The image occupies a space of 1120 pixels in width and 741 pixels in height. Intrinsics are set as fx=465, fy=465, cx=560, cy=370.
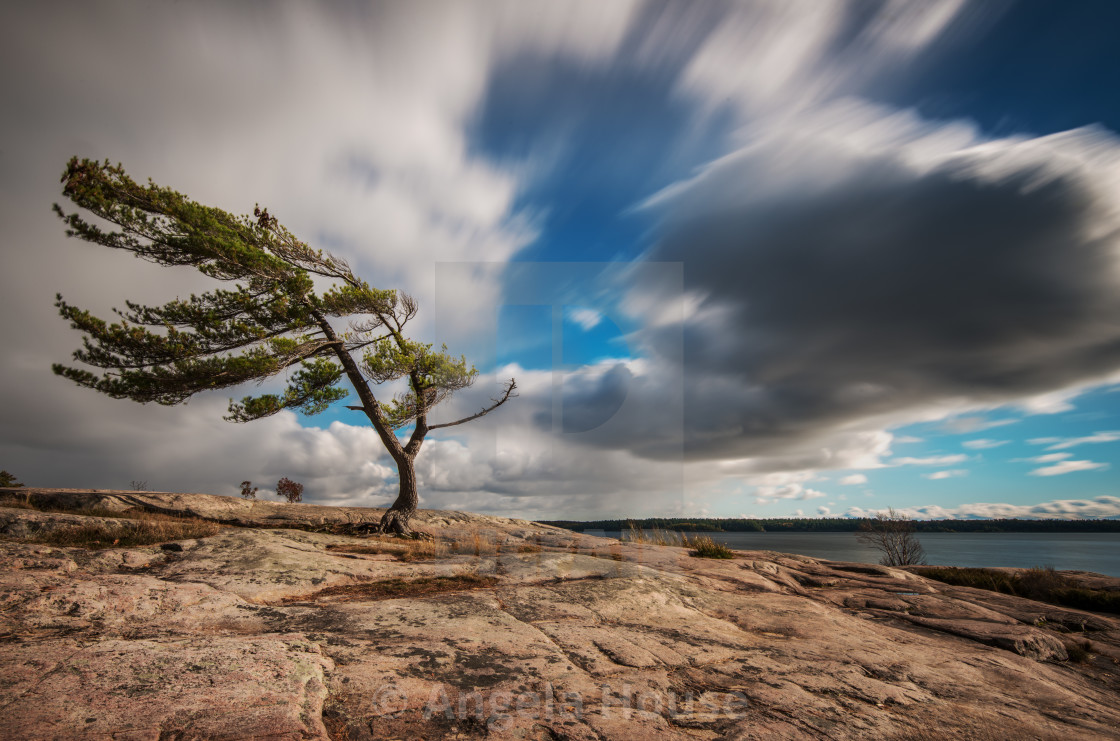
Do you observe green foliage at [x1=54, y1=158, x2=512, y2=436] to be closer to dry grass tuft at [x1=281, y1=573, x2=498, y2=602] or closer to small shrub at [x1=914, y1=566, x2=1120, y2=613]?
dry grass tuft at [x1=281, y1=573, x2=498, y2=602]

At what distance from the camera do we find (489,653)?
462 cm

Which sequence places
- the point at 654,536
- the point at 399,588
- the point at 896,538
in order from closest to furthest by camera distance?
1. the point at 399,588
2. the point at 654,536
3. the point at 896,538

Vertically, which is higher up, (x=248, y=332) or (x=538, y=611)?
(x=248, y=332)

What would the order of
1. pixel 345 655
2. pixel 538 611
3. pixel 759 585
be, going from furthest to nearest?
pixel 759 585, pixel 538 611, pixel 345 655

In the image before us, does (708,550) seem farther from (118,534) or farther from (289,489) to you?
(289,489)

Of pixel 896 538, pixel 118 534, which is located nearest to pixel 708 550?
pixel 118 534

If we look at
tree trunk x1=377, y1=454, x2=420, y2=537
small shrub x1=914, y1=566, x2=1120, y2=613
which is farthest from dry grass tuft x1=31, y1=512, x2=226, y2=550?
small shrub x1=914, y1=566, x2=1120, y2=613

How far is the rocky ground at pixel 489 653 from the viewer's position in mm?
3283

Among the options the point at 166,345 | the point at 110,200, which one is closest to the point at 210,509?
the point at 166,345

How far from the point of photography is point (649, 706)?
382cm

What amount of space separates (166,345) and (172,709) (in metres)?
12.1

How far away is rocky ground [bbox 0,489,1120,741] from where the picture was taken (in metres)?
3.28

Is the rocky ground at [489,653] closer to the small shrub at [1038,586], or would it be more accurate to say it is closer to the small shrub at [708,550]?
the small shrub at [1038,586]

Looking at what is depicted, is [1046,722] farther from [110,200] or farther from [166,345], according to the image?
[110,200]
